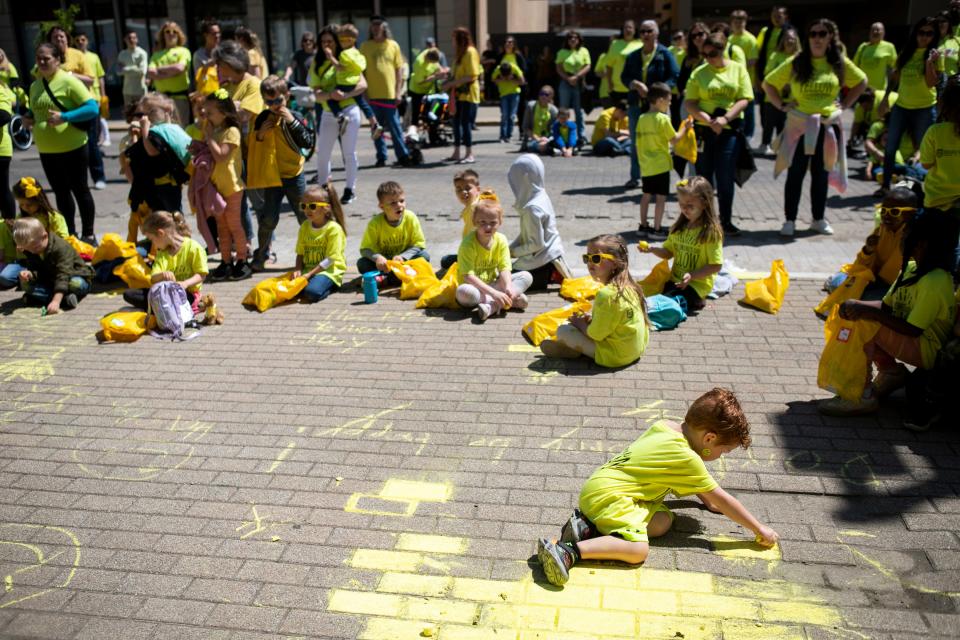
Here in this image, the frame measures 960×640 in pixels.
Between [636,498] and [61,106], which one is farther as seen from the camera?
[61,106]

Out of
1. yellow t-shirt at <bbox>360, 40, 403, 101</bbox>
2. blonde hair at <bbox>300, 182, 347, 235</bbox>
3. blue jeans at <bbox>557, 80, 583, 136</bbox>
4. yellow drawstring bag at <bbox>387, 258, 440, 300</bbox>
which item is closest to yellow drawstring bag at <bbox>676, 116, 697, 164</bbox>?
yellow drawstring bag at <bbox>387, 258, 440, 300</bbox>

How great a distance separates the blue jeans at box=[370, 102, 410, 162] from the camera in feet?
40.2

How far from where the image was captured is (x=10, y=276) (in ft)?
24.9

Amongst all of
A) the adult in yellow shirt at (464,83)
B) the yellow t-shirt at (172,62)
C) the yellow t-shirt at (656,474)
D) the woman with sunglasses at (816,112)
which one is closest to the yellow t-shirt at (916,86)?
the woman with sunglasses at (816,112)

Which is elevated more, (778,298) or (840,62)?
(840,62)

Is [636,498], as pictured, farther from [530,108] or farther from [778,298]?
[530,108]

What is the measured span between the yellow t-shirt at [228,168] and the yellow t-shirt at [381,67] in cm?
460

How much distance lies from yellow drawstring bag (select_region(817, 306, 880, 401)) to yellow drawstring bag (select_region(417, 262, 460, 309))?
120 inches

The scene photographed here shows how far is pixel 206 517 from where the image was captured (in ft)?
13.2

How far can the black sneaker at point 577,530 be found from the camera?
11.8ft

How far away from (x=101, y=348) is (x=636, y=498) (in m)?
4.38

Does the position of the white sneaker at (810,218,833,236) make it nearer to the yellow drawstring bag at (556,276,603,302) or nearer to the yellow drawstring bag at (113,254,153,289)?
the yellow drawstring bag at (556,276,603,302)

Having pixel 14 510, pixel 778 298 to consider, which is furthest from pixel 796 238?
pixel 14 510

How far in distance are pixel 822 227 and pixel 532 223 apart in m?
3.47
